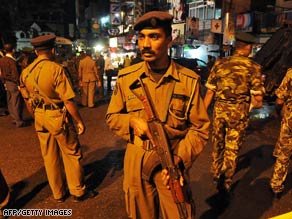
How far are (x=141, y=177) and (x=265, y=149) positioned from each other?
454 cm

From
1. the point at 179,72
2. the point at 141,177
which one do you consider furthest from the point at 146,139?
the point at 179,72

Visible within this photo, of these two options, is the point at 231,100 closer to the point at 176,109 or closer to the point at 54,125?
the point at 176,109

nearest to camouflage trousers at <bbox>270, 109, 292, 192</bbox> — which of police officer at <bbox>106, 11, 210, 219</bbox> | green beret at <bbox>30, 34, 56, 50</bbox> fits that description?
police officer at <bbox>106, 11, 210, 219</bbox>

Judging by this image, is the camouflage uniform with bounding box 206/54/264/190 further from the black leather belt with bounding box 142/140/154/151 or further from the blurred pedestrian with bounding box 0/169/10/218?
the blurred pedestrian with bounding box 0/169/10/218

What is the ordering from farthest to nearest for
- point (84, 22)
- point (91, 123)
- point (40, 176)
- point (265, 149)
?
point (84, 22) < point (91, 123) < point (265, 149) < point (40, 176)

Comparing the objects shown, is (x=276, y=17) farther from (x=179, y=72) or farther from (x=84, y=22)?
(x=84, y=22)

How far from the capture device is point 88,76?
32.1 ft

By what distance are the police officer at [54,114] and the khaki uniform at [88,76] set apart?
600cm

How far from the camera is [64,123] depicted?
3.57 m

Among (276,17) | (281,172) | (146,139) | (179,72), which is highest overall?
(276,17)

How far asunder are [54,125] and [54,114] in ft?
0.46

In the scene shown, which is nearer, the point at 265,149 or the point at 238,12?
the point at 265,149

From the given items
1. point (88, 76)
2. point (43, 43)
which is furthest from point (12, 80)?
point (43, 43)

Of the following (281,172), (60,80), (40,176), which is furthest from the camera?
(40,176)
